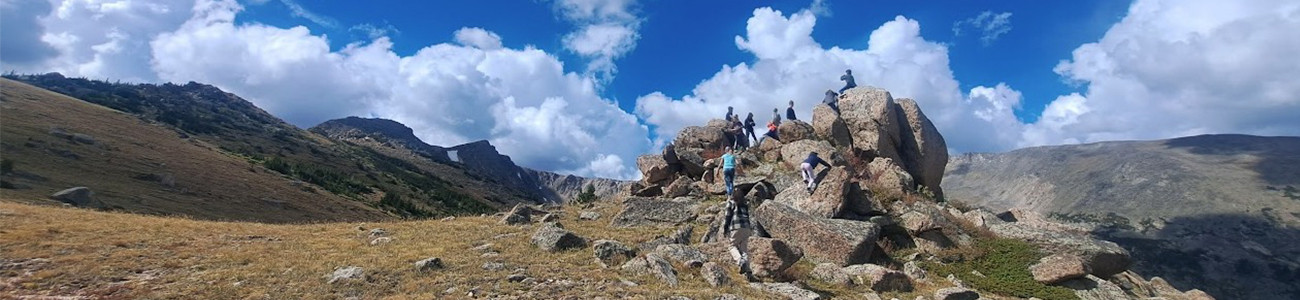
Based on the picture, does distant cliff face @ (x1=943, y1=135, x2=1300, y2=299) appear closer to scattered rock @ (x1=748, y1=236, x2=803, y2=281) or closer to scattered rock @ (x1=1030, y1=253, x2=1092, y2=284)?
scattered rock @ (x1=1030, y1=253, x2=1092, y2=284)

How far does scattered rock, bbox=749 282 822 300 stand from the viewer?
1469 centimetres

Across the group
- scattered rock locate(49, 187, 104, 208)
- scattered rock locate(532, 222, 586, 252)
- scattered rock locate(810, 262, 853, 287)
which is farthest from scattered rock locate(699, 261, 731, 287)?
scattered rock locate(49, 187, 104, 208)

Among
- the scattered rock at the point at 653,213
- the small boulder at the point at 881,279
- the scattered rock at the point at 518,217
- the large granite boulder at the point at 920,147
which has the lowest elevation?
the small boulder at the point at 881,279

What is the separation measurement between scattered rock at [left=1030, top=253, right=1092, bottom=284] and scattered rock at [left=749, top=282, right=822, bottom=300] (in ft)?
29.9

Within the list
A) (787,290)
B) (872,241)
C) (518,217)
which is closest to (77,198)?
(518,217)

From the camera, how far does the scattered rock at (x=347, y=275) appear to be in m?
15.2

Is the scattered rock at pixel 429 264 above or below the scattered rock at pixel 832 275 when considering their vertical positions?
below

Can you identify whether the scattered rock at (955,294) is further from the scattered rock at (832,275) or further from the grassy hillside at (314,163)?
the grassy hillside at (314,163)

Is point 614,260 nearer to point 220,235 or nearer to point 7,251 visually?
point 220,235

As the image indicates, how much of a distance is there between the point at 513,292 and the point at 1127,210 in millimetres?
195533

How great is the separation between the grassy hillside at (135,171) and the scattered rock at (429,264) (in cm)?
3897

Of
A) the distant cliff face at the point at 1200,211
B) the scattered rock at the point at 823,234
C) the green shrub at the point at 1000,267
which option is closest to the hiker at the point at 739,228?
the scattered rock at the point at 823,234

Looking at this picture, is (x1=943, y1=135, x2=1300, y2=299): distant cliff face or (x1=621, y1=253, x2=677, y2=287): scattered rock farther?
(x1=943, y1=135, x2=1300, y2=299): distant cliff face

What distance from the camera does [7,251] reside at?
18.3 meters
